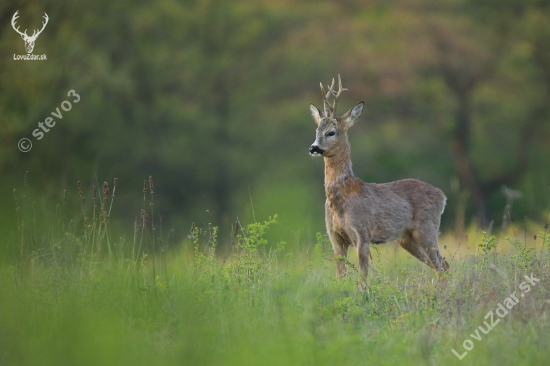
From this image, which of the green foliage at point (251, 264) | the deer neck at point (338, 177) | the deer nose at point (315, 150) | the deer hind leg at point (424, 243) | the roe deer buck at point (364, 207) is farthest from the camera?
the deer hind leg at point (424, 243)

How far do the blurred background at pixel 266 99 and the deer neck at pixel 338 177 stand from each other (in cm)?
1350

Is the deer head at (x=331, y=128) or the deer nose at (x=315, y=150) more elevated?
the deer head at (x=331, y=128)

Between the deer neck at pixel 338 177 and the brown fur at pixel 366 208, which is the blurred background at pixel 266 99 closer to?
the brown fur at pixel 366 208

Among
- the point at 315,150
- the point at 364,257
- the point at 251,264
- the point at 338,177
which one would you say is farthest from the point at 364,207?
the point at 251,264

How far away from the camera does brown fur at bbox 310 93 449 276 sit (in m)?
8.33

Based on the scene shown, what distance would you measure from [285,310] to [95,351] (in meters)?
1.68

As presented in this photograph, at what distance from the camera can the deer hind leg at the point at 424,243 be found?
8742 millimetres

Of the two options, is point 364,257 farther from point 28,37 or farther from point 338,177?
point 28,37

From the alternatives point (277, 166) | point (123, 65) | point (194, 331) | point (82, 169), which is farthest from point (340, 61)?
point (194, 331)

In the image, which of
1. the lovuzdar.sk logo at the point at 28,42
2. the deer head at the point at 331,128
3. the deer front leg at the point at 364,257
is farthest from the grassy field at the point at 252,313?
the lovuzdar.sk logo at the point at 28,42

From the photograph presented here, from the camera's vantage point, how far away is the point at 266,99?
95.8ft

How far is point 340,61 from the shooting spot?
96.4 ft

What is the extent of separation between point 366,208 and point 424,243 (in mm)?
977

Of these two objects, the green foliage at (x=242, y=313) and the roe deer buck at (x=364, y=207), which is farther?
the roe deer buck at (x=364, y=207)
